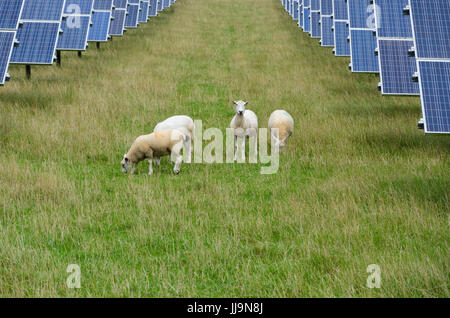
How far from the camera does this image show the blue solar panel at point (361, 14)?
22.7 metres

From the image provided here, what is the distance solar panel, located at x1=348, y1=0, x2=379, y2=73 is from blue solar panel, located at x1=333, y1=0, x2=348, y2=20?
3.30 meters

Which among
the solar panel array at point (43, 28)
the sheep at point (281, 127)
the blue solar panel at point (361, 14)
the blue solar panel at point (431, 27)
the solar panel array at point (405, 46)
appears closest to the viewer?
the solar panel array at point (405, 46)

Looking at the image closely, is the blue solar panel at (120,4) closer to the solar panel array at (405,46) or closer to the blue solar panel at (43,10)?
the solar panel array at (405,46)

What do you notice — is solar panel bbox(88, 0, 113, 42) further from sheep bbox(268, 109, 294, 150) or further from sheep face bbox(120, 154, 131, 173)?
sheep face bbox(120, 154, 131, 173)

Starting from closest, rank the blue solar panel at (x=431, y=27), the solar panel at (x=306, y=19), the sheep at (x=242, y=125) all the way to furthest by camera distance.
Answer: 1. the blue solar panel at (x=431, y=27)
2. the sheep at (x=242, y=125)
3. the solar panel at (x=306, y=19)

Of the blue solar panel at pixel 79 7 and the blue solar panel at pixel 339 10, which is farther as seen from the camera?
the blue solar panel at pixel 339 10

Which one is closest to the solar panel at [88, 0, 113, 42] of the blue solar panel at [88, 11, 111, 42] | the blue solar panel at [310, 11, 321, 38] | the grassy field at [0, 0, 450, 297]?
the blue solar panel at [88, 11, 111, 42]

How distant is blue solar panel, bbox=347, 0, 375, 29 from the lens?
74.3 feet

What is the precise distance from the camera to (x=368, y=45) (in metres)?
21.7

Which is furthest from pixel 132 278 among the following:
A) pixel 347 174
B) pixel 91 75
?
pixel 91 75

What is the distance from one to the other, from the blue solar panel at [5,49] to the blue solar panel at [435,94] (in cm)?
986

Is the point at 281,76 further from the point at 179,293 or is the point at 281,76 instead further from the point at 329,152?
the point at 179,293

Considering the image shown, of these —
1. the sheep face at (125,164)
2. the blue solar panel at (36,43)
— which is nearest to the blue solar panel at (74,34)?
the blue solar panel at (36,43)
